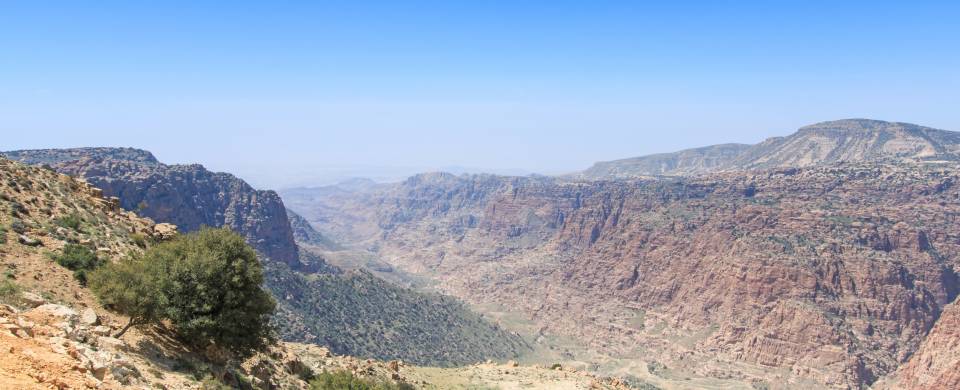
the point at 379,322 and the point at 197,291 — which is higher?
the point at 197,291

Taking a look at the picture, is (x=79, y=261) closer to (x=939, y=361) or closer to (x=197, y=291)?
(x=197, y=291)

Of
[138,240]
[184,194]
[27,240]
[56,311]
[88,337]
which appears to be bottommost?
[184,194]

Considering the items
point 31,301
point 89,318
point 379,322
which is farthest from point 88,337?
point 379,322

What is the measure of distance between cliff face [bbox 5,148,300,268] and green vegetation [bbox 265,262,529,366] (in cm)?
3744

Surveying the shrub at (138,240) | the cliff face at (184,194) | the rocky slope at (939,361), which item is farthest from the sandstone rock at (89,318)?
the rocky slope at (939,361)

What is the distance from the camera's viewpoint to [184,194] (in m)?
162

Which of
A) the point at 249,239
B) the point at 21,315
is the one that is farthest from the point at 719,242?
the point at 21,315

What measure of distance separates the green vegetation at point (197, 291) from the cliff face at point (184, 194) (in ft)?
387

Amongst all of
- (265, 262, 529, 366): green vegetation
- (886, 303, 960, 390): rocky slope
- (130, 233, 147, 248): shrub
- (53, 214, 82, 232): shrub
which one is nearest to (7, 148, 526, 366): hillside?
(265, 262, 529, 366): green vegetation

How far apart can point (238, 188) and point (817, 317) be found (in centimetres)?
16853

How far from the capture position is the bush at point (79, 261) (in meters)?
27.9

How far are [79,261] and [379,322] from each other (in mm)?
94119

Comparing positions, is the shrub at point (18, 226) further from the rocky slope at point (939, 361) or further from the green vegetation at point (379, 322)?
the rocky slope at point (939, 361)

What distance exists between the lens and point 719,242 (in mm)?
184625
